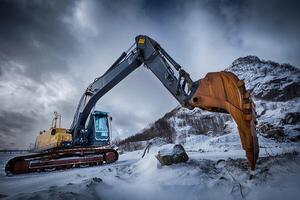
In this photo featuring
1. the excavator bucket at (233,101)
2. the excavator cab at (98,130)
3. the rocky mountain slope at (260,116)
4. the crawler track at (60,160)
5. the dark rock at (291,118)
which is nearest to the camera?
the excavator bucket at (233,101)

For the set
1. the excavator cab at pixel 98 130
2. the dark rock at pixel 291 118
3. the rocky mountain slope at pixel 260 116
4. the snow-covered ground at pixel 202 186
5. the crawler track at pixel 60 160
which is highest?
the rocky mountain slope at pixel 260 116

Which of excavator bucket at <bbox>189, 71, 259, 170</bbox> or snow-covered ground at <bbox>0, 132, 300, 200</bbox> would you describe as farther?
excavator bucket at <bbox>189, 71, 259, 170</bbox>

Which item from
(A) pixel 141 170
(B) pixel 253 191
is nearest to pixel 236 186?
(B) pixel 253 191

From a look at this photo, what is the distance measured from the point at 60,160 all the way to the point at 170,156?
7696 millimetres

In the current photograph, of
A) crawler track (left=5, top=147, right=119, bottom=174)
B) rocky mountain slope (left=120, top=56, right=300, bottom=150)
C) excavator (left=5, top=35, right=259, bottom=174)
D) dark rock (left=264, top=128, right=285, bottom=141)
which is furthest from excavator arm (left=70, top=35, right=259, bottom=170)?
dark rock (left=264, top=128, right=285, bottom=141)

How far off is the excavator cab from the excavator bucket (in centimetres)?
855

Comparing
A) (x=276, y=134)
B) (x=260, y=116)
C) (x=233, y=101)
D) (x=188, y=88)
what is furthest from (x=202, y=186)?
(x=260, y=116)

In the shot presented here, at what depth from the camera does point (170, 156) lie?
Answer: 6723mm

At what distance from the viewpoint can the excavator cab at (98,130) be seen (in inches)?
493

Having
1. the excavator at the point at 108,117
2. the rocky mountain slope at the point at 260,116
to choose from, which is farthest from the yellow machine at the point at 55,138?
the rocky mountain slope at the point at 260,116

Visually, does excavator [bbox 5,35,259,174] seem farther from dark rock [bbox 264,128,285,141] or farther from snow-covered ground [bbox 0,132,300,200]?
dark rock [bbox 264,128,285,141]

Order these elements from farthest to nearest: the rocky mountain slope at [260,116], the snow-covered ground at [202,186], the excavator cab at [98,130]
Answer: the rocky mountain slope at [260,116]
the excavator cab at [98,130]
the snow-covered ground at [202,186]

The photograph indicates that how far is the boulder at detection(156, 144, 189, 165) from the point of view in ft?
Answer: 21.9

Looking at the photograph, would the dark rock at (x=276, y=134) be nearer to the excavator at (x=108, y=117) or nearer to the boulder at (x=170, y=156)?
the excavator at (x=108, y=117)
